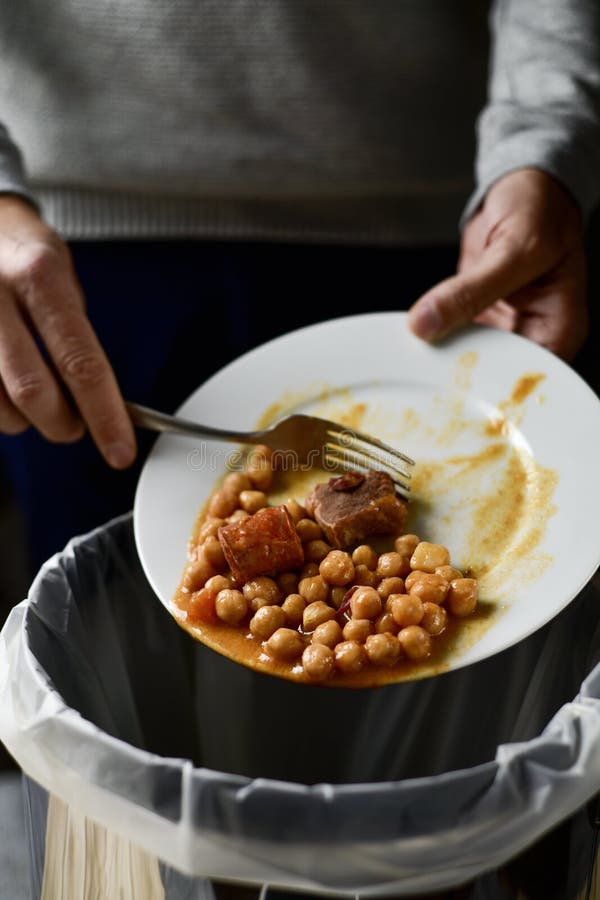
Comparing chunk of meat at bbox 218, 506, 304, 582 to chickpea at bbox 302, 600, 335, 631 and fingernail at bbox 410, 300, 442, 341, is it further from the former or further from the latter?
fingernail at bbox 410, 300, 442, 341

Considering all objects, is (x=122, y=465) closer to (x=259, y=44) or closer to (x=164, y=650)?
(x=164, y=650)

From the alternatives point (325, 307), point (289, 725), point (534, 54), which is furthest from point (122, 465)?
point (534, 54)

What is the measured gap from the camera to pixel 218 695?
2.88ft

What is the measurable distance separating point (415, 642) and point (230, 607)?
15 centimetres

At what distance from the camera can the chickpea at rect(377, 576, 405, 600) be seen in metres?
0.75

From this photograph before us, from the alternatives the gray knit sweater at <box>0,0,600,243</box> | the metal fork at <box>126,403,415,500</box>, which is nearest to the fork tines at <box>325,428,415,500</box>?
the metal fork at <box>126,403,415,500</box>

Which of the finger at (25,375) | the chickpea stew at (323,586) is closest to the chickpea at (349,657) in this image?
the chickpea stew at (323,586)

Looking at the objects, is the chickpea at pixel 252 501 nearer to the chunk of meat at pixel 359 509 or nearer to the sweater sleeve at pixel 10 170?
the chunk of meat at pixel 359 509

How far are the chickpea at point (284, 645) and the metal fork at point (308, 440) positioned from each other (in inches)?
7.8

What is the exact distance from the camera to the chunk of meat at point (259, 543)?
76 centimetres

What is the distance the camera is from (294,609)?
0.75 metres

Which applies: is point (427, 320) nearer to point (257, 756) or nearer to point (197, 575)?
point (197, 575)

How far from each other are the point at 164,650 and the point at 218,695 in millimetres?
67

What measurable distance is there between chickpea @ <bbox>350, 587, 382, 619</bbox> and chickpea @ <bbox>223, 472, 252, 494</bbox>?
0.52ft
